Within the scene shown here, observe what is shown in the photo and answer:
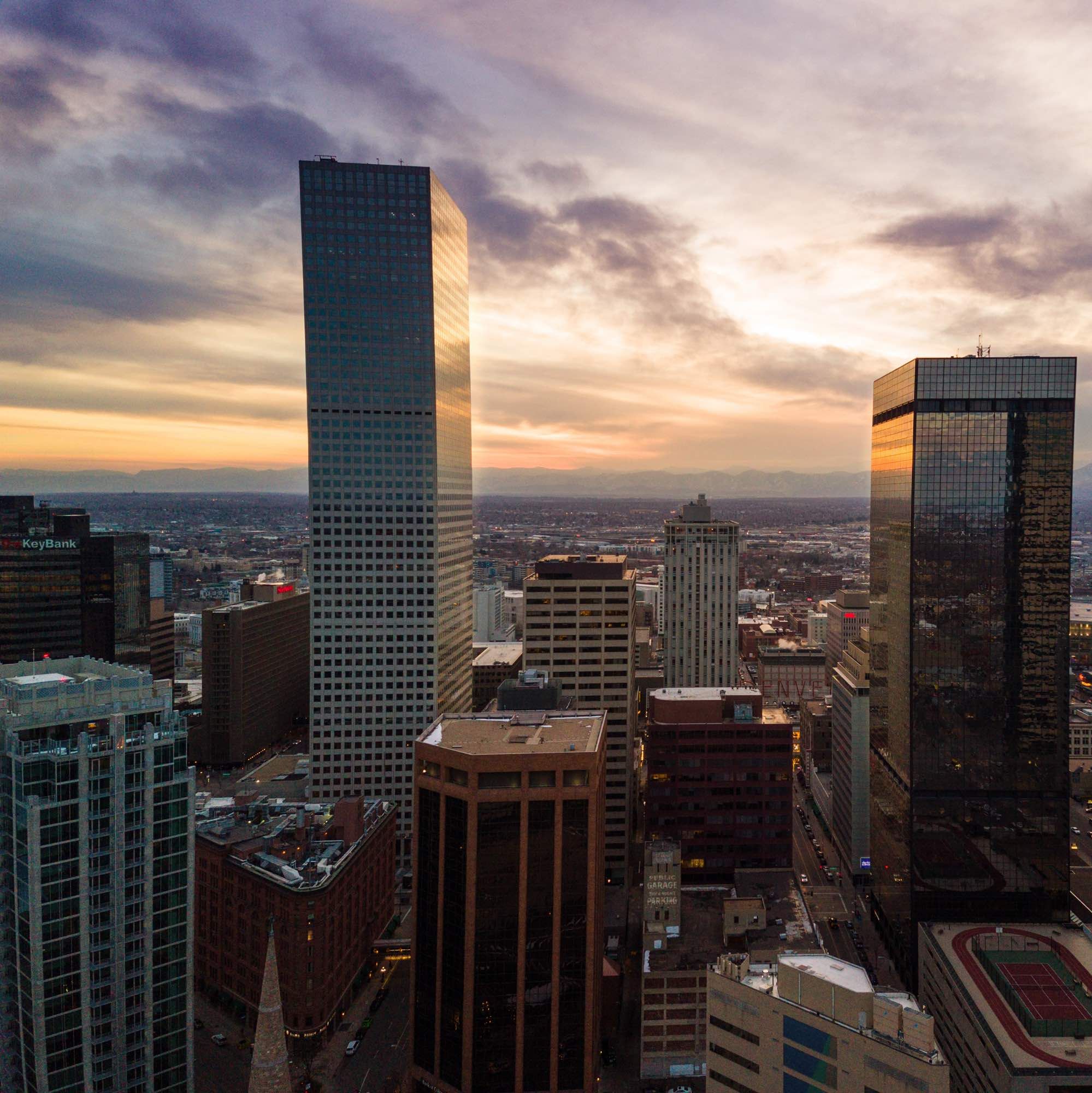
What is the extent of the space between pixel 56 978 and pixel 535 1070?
4071 cm

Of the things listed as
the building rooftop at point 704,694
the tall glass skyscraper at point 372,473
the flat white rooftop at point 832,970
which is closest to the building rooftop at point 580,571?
the tall glass skyscraper at point 372,473

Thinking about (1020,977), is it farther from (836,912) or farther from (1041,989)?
(836,912)

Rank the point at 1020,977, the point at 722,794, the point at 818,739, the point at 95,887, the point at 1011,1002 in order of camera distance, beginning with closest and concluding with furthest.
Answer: the point at 95,887 → the point at 1011,1002 → the point at 1020,977 → the point at 722,794 → the point at 818,739

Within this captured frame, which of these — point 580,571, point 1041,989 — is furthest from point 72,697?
point 1041,989

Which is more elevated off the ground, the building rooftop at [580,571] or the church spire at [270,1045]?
the building rooftop at [580,571]

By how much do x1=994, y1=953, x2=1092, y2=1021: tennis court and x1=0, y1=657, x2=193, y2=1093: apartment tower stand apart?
74062mm

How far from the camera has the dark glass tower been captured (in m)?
98.6

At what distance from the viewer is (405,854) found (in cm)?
13450

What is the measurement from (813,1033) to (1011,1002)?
32.1 meters

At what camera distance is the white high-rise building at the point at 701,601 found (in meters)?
179

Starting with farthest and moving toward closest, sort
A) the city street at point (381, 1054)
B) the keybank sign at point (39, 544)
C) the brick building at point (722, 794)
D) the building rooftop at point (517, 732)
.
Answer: the keybank sign at point (39, 544), the brick building at point (722, 794), the city street at point (381, 1054), the building rooftop at point (517, 732)

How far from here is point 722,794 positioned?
4587 inches

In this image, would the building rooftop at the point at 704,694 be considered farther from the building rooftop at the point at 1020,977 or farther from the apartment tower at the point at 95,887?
the apartment tower at the point at 95,887

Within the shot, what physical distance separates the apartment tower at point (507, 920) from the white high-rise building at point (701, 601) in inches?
4317
